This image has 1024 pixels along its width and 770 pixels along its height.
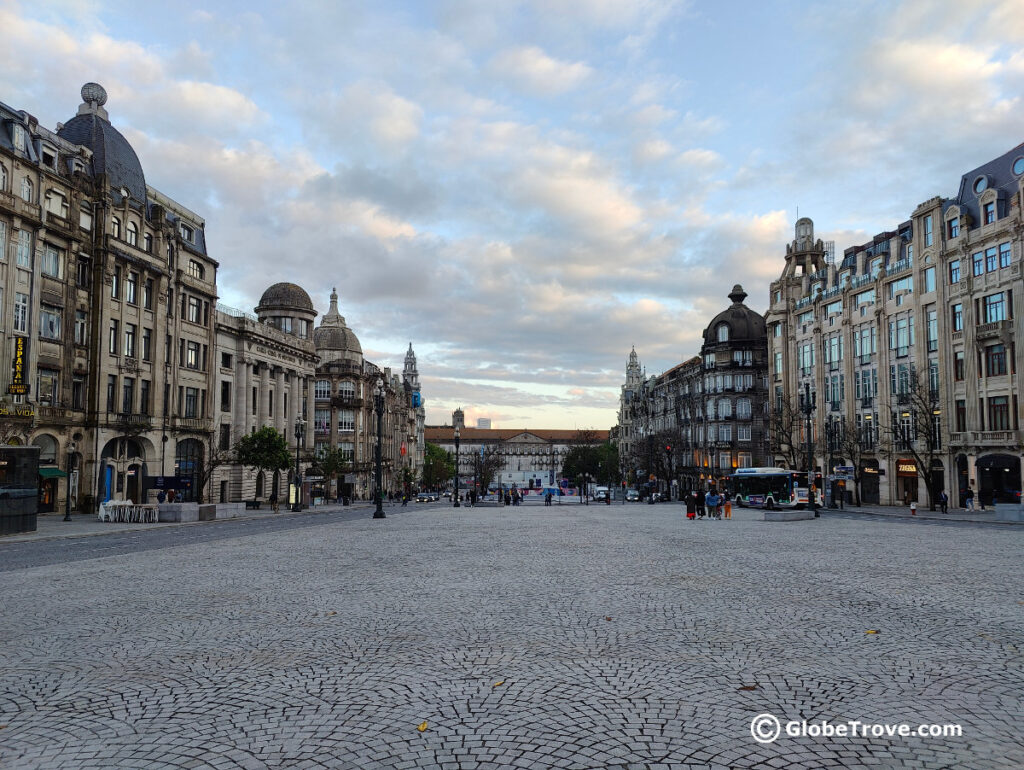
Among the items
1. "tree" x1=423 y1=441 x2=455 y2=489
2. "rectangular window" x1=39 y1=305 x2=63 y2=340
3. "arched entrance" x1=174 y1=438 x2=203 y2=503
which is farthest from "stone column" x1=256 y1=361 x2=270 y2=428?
"tree" x1=423 y1=441 x2=455 y2=489

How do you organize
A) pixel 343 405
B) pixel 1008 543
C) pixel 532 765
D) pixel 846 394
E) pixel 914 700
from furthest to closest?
pixel 343 405
pixel 846 394
pixel 1008 543
pixel 914 700
pixel 532 765

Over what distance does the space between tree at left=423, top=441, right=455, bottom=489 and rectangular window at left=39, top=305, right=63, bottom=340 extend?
96647 millimetres

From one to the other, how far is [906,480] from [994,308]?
16.1 metres

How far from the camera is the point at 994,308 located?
51188 mm

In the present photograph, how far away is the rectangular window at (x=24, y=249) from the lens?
1634 inches

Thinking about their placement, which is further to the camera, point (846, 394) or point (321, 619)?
point (846, 394)

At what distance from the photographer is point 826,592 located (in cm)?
1350

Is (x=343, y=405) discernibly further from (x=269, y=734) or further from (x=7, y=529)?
(x=269, y=734)

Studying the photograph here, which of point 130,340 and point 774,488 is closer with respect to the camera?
point 130,340

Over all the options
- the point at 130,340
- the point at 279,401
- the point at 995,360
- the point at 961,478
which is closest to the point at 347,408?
the point at 279,401

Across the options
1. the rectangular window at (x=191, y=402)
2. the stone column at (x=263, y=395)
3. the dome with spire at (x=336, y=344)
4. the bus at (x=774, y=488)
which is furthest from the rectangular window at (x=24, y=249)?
the dome with spire at (x=336, y=344)

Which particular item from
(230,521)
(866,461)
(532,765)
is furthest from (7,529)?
(866,461)

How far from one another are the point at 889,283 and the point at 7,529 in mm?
62595

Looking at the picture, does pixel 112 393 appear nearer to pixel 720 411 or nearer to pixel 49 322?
pixel 49 322
